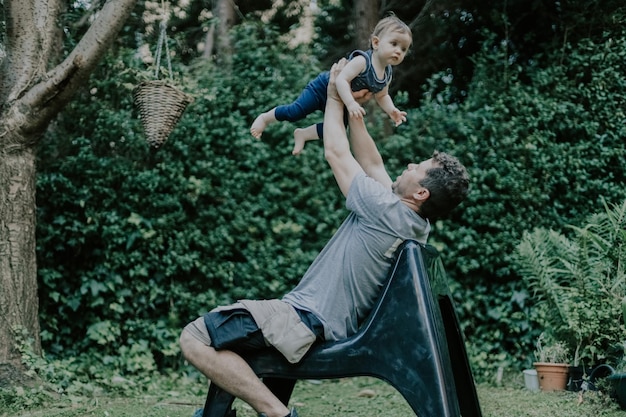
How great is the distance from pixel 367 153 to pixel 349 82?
308 mm

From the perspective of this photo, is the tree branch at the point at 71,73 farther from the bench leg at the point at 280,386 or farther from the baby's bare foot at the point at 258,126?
the bench leg at the point at 280,386

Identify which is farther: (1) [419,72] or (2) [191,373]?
(1) [419,72]

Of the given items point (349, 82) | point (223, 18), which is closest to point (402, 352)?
point (349, 82)

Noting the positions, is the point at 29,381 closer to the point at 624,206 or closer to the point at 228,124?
the point at 228,124

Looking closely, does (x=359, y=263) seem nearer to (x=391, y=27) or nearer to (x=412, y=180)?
(x=412, y=180)

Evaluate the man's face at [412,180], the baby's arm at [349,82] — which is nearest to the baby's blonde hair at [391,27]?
the baby's arm at [349,82]

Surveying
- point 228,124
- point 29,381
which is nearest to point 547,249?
point 228,124

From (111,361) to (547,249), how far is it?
3.53 m

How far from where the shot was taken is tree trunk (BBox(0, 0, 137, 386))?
15.3ft

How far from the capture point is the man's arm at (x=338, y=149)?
2666 millimetres

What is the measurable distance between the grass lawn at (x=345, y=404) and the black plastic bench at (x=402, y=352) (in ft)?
6.06

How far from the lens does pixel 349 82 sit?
299 cm

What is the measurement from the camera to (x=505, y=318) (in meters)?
5.97

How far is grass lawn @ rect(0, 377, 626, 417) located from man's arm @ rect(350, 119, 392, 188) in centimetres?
183
